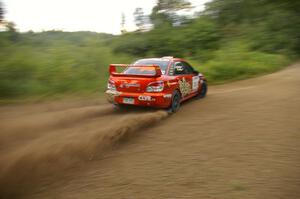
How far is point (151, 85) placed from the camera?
8336 mm

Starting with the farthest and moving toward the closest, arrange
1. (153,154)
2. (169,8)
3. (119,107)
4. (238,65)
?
1. (169,8)
2. (238,65)
3. (119,107)
4. (153,154)

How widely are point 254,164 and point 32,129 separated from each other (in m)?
4.24

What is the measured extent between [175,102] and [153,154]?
10.9 feet

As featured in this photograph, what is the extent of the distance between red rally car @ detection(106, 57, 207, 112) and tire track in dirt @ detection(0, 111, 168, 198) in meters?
1.09

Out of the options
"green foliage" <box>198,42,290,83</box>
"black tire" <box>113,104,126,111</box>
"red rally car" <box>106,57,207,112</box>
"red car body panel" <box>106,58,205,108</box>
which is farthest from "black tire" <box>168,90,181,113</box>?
"green foliage" <box>198,42,290,83</box>

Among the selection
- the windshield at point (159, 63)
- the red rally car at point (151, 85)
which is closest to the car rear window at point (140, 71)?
the red rally car at point (151, 85)

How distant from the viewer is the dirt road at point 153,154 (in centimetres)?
452

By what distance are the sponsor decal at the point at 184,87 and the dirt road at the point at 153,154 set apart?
780mm

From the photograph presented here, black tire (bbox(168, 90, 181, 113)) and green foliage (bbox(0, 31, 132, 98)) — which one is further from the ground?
green foliage (bbox(0, 31, 132, 98))

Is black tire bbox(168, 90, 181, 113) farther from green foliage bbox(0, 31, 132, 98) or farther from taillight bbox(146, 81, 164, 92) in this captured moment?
green foliage bbox(0, 31, 132, 98)

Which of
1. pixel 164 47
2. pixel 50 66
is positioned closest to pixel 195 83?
pixel 50 66

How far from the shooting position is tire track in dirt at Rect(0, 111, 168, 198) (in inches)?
184

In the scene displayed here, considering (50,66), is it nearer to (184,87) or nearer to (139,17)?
(184,87)

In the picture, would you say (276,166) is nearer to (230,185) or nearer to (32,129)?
(230,185)
